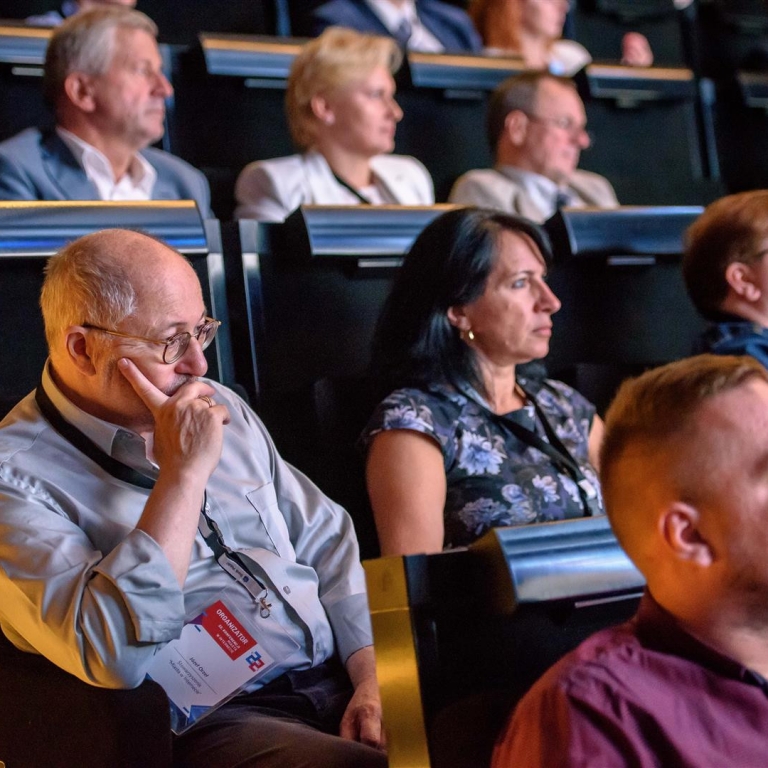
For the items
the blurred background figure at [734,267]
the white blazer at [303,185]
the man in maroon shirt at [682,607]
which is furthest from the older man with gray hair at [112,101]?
the man in maroon shirt at [682,607]

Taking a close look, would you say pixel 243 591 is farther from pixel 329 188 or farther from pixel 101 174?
pixel 329 188

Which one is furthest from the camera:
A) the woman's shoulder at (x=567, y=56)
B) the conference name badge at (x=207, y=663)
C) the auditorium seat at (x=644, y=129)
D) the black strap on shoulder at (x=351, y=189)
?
the woman's shoulder at (x=567, y=56)

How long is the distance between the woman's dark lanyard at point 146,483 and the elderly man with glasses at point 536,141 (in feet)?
4.64

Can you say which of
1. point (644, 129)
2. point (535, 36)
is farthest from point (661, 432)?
point (535, 36)

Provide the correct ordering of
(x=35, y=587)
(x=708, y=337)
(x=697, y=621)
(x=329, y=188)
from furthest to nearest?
(x=329, y=188)
(x=708, y=337)
(x=35, y=587)
(x=697, y=621)

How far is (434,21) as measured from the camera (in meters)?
3.10

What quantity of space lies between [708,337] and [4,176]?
121 centimetres

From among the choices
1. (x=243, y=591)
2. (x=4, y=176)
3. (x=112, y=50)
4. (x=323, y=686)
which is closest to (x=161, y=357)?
(x=243, y=591)

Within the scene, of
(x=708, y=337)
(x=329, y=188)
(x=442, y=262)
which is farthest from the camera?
(x=329, y=188)

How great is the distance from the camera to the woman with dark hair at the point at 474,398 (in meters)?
1.55

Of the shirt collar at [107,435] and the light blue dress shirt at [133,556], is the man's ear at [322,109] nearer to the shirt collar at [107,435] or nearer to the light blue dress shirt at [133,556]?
the light blue dress shirt at [133,556]

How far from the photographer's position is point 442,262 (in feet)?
5.59

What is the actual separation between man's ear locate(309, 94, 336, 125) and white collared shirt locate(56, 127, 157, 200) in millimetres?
401

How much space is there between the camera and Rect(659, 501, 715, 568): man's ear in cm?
81
